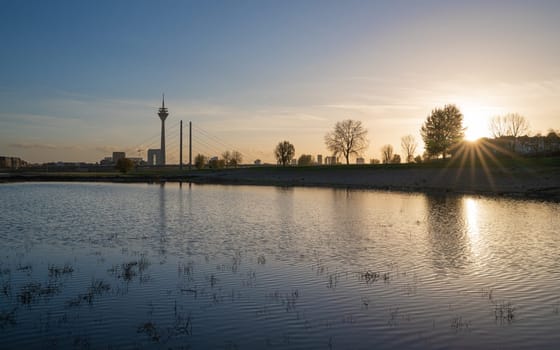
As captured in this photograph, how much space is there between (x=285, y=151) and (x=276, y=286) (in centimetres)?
17632

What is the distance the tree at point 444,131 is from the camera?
119 metres

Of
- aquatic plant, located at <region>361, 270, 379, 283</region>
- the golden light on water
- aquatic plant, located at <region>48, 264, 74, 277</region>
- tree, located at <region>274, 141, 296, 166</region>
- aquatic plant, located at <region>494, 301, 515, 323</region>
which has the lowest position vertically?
aquatic plant, located at <region>494, 301, 515, 323</region>

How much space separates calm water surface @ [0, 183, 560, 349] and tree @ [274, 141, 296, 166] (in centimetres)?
15987

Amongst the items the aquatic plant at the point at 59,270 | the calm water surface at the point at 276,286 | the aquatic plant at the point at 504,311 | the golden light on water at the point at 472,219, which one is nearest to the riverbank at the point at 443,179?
the golden light on water at the point at 472,219

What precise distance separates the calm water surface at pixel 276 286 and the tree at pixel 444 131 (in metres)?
90.2

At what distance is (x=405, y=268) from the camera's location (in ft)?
66.0

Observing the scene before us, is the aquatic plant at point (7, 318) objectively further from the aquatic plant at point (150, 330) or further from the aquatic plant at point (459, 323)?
the aquatic plant at point (459, 323)

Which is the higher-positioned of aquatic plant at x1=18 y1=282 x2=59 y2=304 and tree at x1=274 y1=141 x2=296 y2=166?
tree at x1=274 y1=141 x2=296 y2=166

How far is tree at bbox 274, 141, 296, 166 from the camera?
193 meters

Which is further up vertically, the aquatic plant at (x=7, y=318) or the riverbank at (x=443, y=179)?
the riverbank at (x=443, y=179)

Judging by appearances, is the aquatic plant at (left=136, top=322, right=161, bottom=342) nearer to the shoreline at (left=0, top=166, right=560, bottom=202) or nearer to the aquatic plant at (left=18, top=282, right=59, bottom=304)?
the aquatic plant at (left=18, top=282, right=59, bottom=304)

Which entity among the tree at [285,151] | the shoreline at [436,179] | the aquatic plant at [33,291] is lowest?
the aquatic plant at [33,291]

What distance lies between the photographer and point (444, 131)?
120 m

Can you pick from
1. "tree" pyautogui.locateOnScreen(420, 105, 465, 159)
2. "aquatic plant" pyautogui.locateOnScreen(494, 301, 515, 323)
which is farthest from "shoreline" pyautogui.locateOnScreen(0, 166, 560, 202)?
"aquatic plant" pyautogui.locateOnScreen(494, 301, 515, 323)
